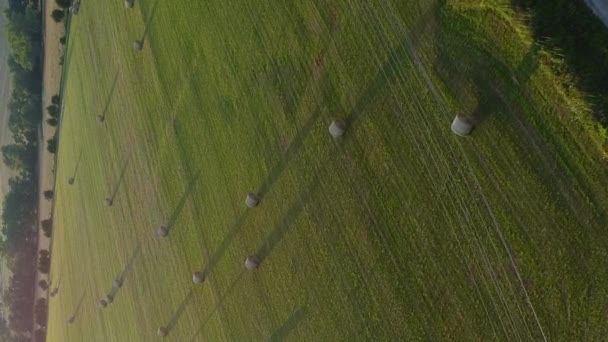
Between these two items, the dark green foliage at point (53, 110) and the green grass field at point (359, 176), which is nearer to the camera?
the green grass field at point (359, 176)

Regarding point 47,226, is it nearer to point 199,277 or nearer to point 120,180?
point 120,180

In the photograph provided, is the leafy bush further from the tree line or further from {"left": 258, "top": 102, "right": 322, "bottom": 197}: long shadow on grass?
{"left": 258, "top": 102, "right": 322, "bottom": 197}: long shadow on grass

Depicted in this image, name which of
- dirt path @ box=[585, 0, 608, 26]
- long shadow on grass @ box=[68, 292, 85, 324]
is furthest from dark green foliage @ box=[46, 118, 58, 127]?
dirt path @ box=[585, 0, 608, 26]

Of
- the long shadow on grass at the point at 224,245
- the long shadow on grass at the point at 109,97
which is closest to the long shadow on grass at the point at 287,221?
the long shadow on grass at the point at 224,245

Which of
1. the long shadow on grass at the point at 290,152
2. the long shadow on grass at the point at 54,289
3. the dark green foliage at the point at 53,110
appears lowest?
the long shadow on grass at the point at 54,289

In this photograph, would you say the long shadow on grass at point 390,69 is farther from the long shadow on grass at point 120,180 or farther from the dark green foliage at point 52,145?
the dark green foliage at point 52,145

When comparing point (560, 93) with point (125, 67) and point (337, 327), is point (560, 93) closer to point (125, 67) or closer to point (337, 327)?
point (337, 327)

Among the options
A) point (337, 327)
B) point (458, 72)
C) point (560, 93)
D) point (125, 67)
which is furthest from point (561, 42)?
point (125, 67)

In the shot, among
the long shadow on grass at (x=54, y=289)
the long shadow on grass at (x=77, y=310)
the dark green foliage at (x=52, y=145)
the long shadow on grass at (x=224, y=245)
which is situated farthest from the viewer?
the long shadow on grass at (x=54, y=289)
